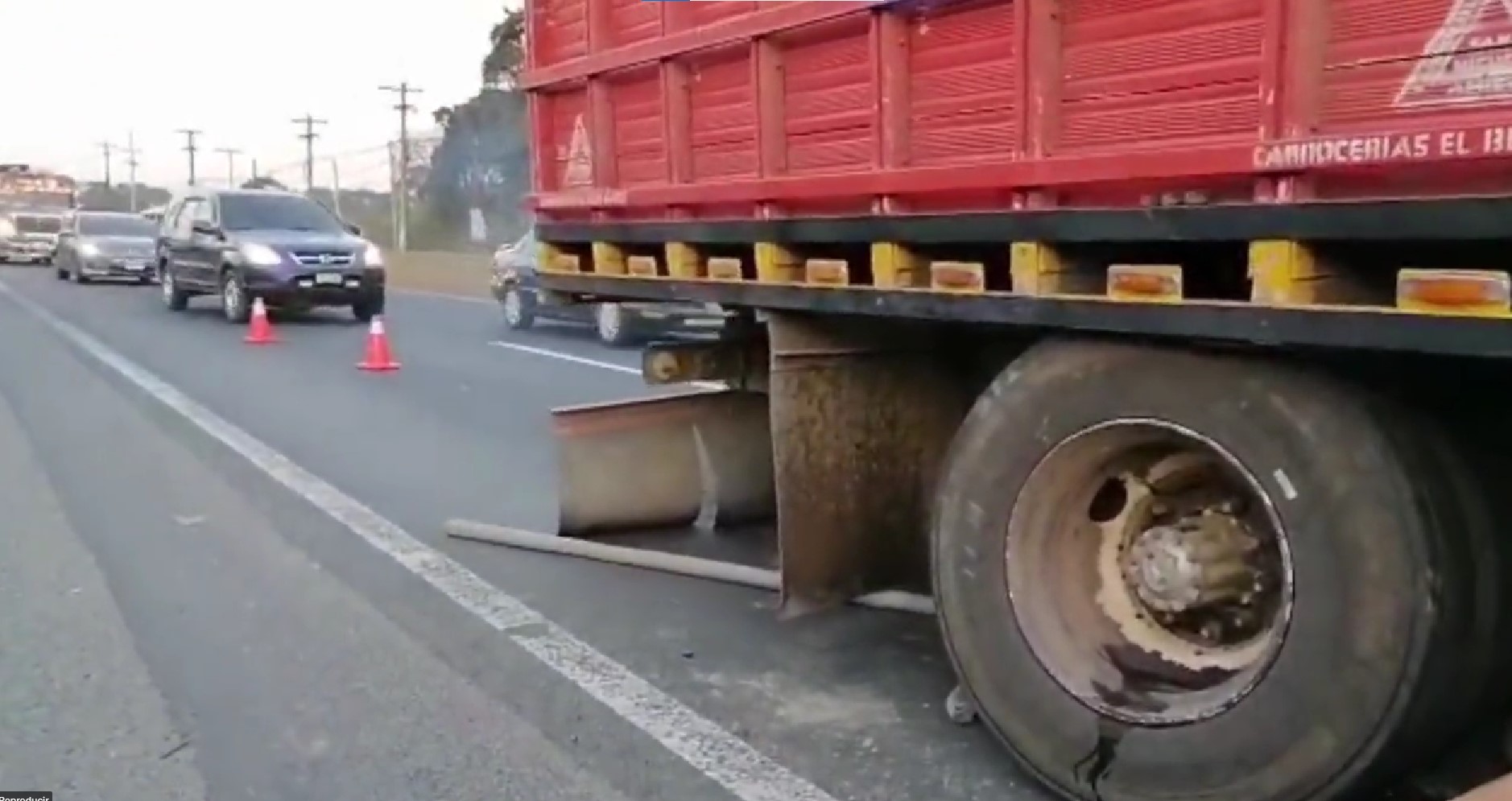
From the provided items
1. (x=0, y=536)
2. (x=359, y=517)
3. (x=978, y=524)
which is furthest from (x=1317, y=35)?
(x=0, y=536)

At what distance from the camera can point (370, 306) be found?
19688mm

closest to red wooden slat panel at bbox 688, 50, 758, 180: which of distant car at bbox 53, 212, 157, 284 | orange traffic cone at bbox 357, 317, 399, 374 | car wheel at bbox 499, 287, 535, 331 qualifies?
orange traffic cone at bbox 357, 317, 399, 374

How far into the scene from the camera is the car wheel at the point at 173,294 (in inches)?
848

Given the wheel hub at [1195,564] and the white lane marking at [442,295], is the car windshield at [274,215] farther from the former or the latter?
the wheel hub at [1195,564]

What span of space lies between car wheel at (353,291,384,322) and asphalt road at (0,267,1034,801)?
35.3 feet

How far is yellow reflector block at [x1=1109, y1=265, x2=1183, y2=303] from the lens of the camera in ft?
10.4

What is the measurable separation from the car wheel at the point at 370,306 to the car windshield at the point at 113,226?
41.5 ft

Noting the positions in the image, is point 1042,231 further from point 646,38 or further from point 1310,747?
point 646,38

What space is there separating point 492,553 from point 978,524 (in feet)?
9.89

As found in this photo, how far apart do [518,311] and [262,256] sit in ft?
11.7

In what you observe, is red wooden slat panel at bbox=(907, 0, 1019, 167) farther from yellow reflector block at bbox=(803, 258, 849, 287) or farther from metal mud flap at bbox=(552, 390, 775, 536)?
metal mud flap at bbox=(552, 390, 775, 536)

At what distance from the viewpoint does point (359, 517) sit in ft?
22.5

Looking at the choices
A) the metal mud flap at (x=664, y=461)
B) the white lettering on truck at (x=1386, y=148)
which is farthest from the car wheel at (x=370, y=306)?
the white lettering on truck at (x=1386, y=148)

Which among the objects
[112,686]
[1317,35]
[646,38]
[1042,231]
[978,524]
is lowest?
[112,686]
